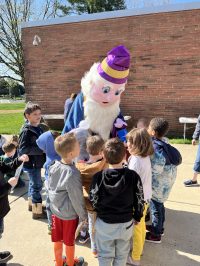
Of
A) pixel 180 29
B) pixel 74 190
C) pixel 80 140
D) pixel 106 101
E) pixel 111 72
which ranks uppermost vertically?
pixel 180 29

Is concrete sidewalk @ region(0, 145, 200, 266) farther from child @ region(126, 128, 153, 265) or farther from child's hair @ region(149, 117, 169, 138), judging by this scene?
child's hair @ region(149, 117, 169, 138)

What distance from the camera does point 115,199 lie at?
2273 millimetres

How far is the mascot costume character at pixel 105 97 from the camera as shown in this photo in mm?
3322

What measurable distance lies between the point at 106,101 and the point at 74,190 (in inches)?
52.6

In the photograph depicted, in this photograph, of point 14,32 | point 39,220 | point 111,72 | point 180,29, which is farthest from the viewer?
point 14,32

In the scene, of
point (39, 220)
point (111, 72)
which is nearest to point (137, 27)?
point (111, 72)

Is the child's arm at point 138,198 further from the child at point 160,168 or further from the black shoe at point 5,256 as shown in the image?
the black shoe at point 5,256

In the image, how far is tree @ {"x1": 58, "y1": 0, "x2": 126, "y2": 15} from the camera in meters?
21.4

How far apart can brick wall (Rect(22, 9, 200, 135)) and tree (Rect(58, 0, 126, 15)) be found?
12375 mm

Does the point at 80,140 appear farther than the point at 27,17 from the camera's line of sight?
No

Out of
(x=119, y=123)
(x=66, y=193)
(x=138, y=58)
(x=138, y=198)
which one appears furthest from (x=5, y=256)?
(x=138, y=58)

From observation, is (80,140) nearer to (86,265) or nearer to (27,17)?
(86,265)

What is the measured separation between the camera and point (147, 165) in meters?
2.76

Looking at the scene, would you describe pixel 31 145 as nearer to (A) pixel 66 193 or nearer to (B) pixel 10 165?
(B) pixel 10 165
